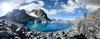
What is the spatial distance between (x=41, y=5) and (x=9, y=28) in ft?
1.40

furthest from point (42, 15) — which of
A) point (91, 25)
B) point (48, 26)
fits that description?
point (91, 25)

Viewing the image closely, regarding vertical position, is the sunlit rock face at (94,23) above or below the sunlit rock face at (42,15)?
below

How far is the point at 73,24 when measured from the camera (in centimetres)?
238

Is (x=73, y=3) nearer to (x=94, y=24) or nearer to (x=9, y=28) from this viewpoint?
(x=94, y=24)

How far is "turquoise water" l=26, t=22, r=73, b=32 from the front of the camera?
7.82 ft

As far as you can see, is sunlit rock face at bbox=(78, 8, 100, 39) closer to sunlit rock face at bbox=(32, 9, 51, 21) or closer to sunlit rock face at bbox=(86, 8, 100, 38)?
sunlit rock face at bbox=(86, 8, 100, 38)

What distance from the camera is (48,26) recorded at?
7.86 feet

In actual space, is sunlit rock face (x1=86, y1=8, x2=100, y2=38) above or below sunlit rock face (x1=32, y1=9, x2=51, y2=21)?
below

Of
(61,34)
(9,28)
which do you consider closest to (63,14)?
(61,34)

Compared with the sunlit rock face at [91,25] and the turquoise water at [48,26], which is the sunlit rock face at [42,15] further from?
the sunlit rock face at [91,25]

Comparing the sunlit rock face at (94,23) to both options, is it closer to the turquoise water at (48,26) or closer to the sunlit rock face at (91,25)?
the sunlit rock face at (91,25)

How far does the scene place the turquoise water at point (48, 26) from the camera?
238 cm

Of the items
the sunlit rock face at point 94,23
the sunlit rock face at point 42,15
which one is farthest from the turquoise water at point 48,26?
the sunlit rock face at point 94,23

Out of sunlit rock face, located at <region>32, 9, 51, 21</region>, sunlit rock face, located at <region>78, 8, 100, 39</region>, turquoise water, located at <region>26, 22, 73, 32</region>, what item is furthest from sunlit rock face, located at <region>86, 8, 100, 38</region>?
sunlit rock face, located at <region>32, 9, 51, 21</region>
